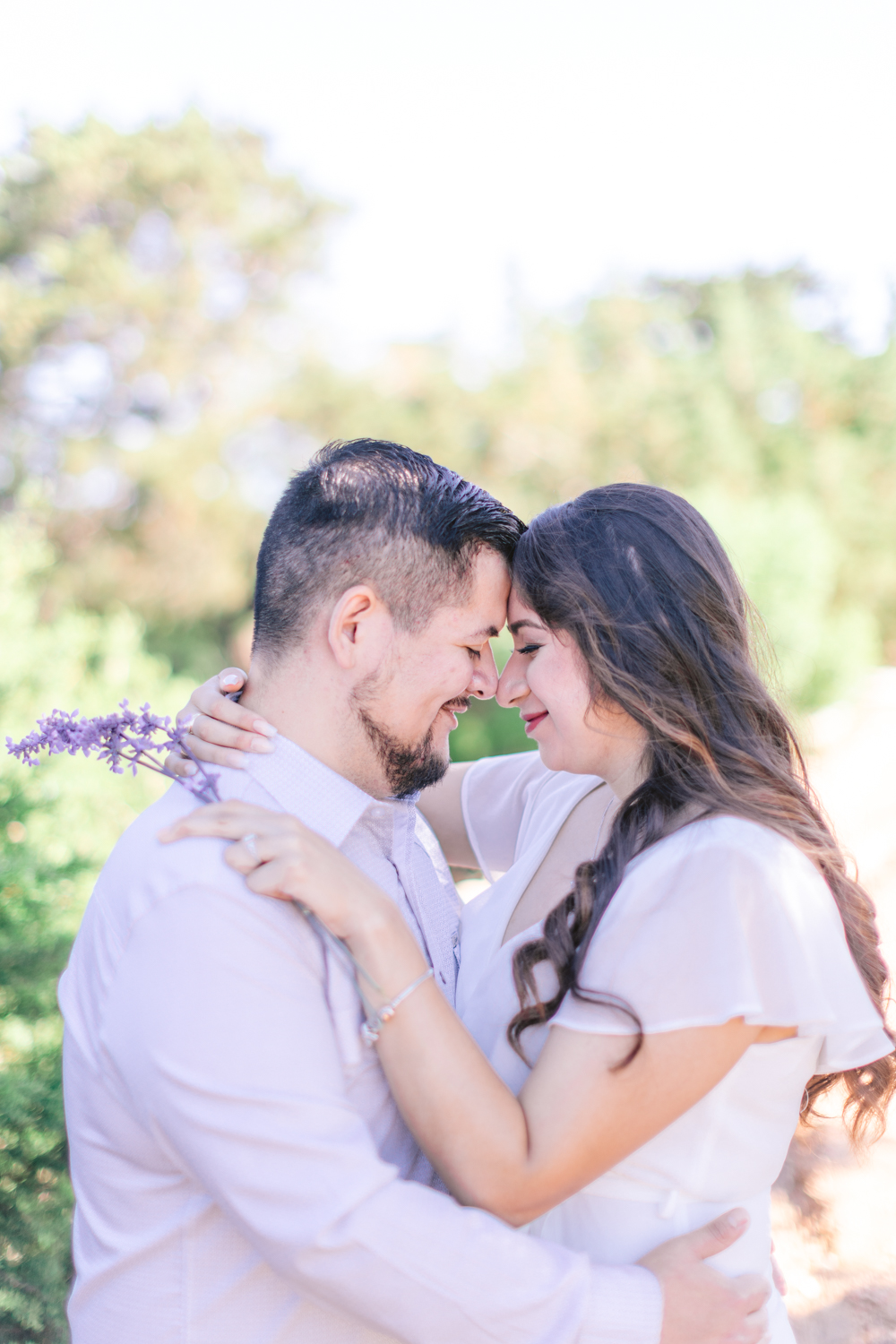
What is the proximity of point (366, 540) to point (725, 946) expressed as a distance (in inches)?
41.3

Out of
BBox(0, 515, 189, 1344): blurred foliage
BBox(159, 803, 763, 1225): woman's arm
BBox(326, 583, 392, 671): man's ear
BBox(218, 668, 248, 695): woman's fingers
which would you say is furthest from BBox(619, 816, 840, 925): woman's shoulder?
BBox(0, 515, 189, 1344): blurred foliage

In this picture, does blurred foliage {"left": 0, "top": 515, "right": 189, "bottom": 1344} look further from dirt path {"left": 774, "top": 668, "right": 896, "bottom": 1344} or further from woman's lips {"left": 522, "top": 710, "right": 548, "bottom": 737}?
dirt path {"left": 774, "top": 668, "right": 896, "bottom": 1344}

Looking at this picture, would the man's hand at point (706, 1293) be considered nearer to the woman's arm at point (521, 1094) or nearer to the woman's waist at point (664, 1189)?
the woman's waist at point (664, 1189)

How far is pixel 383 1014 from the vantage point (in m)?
1.55

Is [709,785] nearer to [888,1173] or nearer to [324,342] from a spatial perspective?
[888,1173]

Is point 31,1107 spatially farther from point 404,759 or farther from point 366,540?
point 366,540

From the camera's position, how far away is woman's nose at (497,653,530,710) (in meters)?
2.26

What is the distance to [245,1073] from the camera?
1.42 meters

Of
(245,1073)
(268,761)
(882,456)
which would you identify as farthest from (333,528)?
(882,456)

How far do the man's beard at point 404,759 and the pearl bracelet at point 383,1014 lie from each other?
58cm

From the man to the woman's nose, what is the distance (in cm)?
33

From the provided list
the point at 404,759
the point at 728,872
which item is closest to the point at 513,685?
the point at 404,759

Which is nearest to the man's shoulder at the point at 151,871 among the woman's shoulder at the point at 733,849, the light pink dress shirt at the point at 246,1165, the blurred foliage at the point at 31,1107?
the light pink dress shirt at the point at 246,1165

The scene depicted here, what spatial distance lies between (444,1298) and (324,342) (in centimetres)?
2068
